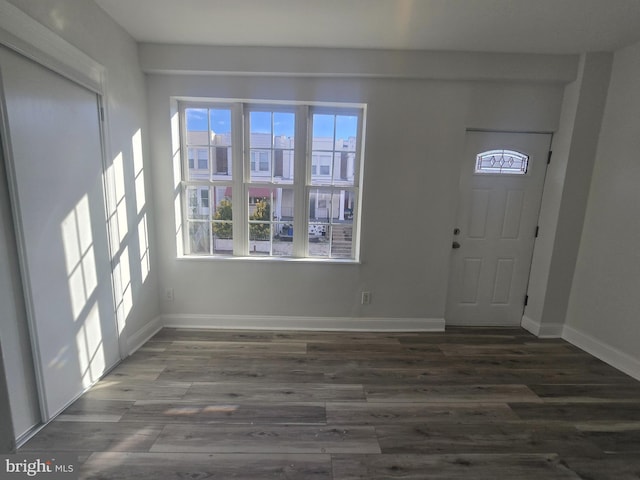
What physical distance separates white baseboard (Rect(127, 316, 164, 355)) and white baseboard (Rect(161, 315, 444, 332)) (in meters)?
0.09

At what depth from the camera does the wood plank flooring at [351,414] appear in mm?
1435

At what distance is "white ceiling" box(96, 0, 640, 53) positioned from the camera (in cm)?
187

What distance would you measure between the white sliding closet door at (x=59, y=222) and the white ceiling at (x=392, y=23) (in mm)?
895

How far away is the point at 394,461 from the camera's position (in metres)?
1.46

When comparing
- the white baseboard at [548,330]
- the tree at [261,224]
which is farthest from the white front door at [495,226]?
the tree at [261,224]

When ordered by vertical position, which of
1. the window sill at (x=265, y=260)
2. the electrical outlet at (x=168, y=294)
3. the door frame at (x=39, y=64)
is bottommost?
the electrical outlet at (x=168, y=294)

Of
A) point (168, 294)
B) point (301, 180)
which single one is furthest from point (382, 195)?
point (168, 294)

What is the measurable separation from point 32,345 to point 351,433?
1.92 m

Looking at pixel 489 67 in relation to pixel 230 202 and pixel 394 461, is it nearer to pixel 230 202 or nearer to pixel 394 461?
pixel 230 202

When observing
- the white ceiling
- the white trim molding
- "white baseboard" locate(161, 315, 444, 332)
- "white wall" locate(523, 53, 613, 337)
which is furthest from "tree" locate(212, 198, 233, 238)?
"white wall" locate(523, 53, 613, 337)

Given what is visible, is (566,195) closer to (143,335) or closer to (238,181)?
(238,181)

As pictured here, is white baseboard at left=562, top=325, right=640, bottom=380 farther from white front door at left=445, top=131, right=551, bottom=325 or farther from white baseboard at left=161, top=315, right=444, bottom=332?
white baseboard at left=161, top=315, right=444, bottom=332

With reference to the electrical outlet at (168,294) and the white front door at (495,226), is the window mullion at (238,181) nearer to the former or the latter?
the electrical outlet at (168,294)

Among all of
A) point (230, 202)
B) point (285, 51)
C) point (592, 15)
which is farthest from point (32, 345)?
point (592, 15)
